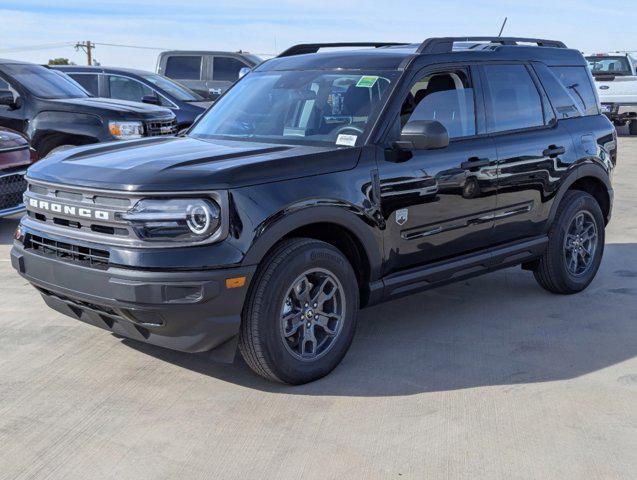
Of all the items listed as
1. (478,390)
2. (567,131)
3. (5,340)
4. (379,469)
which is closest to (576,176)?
(567,131)

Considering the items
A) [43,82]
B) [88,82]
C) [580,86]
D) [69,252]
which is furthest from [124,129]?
[69,252]

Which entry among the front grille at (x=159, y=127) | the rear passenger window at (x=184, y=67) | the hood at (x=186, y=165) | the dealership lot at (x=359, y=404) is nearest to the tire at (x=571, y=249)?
the dealership lot at (x=359, y=404)

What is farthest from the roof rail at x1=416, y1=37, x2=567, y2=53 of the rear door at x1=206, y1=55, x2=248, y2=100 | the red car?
the rear door at x1=206, y1=55, x2=248, y2=100

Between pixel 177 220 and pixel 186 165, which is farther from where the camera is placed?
pixel 186 165

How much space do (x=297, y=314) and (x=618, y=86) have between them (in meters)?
18.8

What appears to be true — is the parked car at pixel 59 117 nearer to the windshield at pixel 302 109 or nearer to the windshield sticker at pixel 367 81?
the windshield at pixel 302 109

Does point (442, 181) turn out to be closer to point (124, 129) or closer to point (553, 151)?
point (553, 151)

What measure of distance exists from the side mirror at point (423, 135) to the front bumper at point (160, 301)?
1292 millimetres

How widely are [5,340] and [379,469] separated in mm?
2711

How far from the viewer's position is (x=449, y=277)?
17.3ft

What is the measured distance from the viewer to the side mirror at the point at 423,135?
4.72 m

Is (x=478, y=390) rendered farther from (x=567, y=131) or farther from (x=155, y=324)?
(x=567, y=131)

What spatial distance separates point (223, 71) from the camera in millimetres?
18281

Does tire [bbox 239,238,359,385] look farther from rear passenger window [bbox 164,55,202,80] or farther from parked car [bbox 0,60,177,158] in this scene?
rear passenger window [bbox 164,55,202,80]
